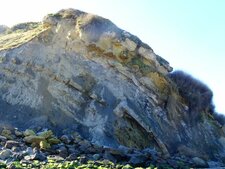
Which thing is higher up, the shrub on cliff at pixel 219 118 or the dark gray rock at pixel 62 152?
the shrub on cliff at pixel 219 118

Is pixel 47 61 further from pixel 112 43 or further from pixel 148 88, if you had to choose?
pixel 148 88

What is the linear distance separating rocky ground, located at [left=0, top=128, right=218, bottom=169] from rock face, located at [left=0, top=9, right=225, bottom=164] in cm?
170

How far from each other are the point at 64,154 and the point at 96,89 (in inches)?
220

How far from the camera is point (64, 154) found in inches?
579

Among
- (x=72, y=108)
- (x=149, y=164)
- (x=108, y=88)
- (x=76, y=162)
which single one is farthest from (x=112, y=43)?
(x=76, y=162)

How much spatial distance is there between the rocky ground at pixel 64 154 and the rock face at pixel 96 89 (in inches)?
67.0

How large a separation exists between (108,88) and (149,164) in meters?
5.86

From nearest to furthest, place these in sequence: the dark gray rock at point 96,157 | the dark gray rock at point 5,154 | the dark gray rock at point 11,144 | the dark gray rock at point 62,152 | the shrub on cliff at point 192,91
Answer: the dark gray rock at point 5,154, the dark gray rock at point 96,157, the dark gray rock at point 62,152, the dark gray rock at point 11,144, the shrub on cliff at point 192,91

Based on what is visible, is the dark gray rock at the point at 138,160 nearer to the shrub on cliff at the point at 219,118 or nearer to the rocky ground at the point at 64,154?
the rocky ground at the point at 64,154

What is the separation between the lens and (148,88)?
67.7 ft

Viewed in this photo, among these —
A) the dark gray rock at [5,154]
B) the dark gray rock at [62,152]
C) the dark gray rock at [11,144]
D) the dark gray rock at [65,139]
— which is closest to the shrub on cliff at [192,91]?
the dark gray rock at [65,139]

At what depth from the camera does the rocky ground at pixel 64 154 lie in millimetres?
13023

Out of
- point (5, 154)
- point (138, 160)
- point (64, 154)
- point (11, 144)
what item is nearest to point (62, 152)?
point (64, 154)

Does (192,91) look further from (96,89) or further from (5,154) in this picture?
(5,154)
